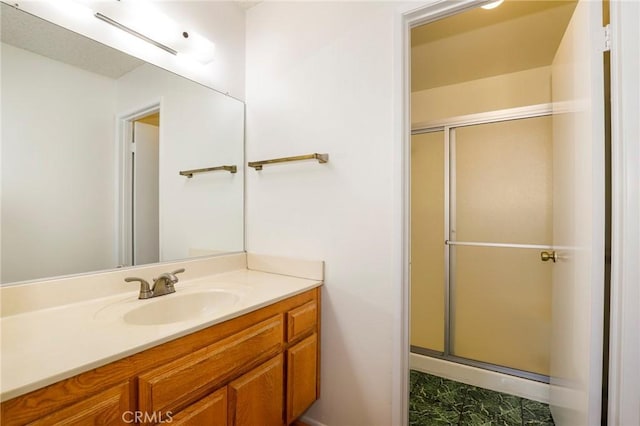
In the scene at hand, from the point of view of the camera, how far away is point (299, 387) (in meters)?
1.35

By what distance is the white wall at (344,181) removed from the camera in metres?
1.34

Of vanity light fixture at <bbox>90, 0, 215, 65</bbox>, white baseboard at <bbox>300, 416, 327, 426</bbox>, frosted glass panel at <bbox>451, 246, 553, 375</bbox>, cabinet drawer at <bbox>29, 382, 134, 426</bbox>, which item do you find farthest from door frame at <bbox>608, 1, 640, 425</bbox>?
vanity light fixture at <bbox>90, 0, 215, 65</bbox>

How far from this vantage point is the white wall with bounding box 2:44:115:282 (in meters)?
1.02

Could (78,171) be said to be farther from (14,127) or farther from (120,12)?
(120,12)

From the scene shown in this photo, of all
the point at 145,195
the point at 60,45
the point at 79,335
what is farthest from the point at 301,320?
the point at 60,45

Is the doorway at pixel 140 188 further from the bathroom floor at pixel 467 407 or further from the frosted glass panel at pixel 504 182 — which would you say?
the frosted glass panel at pixel 504 182

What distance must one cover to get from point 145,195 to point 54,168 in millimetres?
358

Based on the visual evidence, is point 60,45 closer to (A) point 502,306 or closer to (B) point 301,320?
(B) point 301,320

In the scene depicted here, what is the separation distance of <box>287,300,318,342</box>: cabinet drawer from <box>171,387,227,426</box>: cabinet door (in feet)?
1.22

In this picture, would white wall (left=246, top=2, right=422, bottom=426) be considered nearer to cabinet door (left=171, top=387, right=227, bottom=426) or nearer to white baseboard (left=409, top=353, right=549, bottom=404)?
cabinet door (left=171, top=387, right=227, bottom=426)

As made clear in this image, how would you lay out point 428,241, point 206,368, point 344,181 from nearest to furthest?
point 206,368 → point 344,181 → point 428,241

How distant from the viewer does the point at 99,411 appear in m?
0.70

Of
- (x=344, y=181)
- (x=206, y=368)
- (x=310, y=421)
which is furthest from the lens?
(x=310, y=421)

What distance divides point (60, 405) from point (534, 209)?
104 inches
